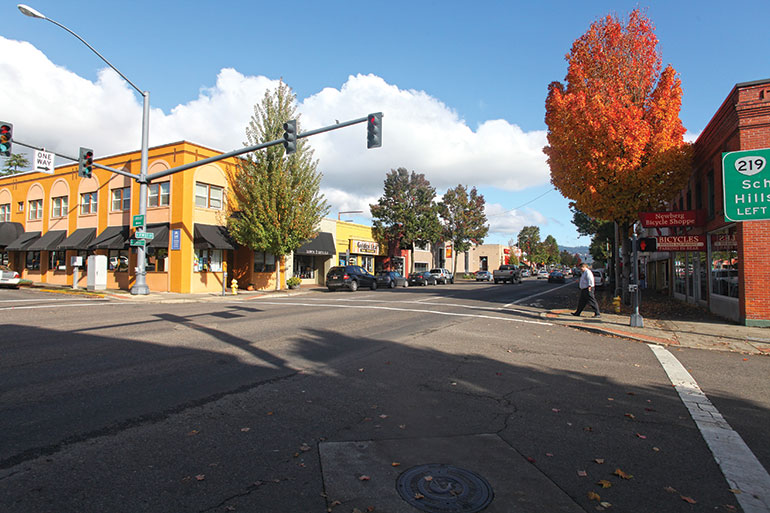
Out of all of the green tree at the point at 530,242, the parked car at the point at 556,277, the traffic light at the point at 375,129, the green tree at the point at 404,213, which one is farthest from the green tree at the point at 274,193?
the green tree at the point at 530,242

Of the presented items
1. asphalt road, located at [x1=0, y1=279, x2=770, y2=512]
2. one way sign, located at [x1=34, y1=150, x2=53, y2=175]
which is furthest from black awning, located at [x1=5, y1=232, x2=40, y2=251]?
asphalt road, located at [x1=0, y1=279, x2=770, y2=512]

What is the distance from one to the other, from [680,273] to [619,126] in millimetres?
10590

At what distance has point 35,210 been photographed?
33031 millimetres

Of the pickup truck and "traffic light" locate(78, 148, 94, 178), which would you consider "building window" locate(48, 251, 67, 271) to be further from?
the pickup truck

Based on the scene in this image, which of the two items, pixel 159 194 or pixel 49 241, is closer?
pixel 159 194

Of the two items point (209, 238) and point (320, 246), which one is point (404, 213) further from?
point (209, 238)

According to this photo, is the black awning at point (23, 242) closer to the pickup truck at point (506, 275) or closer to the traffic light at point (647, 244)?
the traffic light at point (647, 244)

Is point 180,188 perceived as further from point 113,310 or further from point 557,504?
point 557,504

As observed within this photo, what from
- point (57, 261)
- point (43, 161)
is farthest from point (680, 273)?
point (57, 261)

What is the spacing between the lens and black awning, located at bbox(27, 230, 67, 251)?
96.9ft

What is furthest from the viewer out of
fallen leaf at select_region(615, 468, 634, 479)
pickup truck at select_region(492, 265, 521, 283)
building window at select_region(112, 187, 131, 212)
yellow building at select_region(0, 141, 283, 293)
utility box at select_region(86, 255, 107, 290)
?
pickup truck at select_region(492, 265, 521, 283)

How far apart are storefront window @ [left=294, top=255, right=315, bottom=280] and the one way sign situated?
60.6ft

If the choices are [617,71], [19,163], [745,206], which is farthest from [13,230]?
[745,206]

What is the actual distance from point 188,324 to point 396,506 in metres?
9.73
